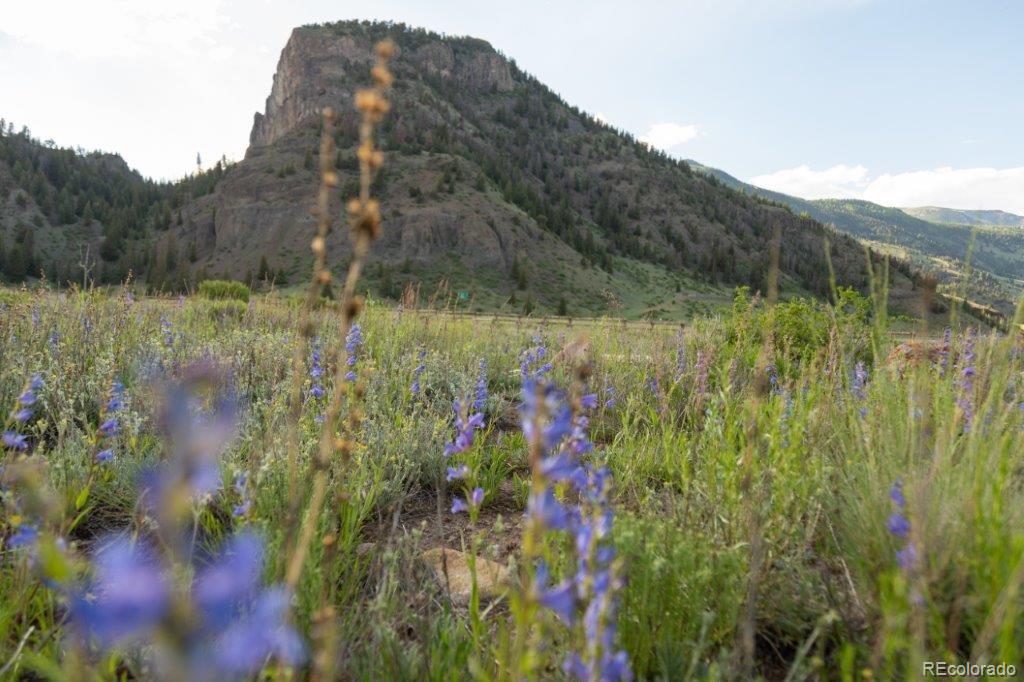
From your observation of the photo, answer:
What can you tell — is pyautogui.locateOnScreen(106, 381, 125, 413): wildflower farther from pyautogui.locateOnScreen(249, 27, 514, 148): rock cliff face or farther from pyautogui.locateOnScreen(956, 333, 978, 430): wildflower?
pyautogui.locateOnScreen(249, 27, 514, 148): rock cliff face

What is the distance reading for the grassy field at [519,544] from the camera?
3.06 ft

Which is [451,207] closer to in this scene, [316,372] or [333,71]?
[333,71]

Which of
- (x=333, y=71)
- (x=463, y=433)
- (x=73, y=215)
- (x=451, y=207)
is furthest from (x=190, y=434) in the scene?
(x=333, y=71)

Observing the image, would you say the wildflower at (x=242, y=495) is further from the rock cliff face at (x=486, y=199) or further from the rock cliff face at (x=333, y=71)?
the rock cliff face at (x=333, y=71)

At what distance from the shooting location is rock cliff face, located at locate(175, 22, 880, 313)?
48.2m

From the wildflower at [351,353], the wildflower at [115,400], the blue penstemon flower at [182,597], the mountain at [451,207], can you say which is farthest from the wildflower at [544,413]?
the mountain at [451,207]

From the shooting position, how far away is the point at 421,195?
52.4m

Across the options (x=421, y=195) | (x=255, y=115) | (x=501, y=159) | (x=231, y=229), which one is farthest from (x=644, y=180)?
(x=255, y=115)

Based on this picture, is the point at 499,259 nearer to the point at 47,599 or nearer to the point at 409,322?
the point at 409,322

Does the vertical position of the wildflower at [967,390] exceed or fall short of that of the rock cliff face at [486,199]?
it falls short

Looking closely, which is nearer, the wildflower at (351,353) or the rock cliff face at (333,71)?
the wildflower at (351,353)

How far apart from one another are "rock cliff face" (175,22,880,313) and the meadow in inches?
1312

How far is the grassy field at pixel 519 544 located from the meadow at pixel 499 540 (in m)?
0.01

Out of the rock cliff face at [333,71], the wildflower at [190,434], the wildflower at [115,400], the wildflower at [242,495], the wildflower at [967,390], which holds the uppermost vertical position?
the rock cliff face at [333,71]
